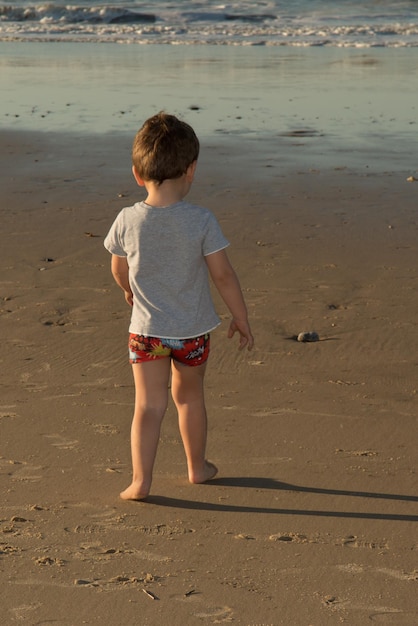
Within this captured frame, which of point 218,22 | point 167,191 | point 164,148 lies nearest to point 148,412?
point 167,191

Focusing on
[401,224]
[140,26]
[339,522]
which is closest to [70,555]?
[339,522]

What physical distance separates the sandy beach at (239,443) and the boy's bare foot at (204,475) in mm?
38

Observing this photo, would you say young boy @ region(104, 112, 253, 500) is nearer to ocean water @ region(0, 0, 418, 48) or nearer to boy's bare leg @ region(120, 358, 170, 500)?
boy's bare leg @ region(120, 358, 170, 500)

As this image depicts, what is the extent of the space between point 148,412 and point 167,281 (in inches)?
19.0

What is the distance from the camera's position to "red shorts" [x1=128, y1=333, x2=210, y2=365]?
3.43 m

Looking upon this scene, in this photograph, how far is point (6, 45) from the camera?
24891mm

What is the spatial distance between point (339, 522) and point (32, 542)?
1.01 meters

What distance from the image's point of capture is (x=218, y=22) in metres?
32.0

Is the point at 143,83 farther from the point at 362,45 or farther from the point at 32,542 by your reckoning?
the point at 32,542

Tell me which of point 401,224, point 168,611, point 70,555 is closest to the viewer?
point 168,611

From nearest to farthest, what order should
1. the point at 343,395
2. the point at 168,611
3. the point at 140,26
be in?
the point at 168,611, the point at 343,395, the point at 140,26

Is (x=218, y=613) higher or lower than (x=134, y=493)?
higher

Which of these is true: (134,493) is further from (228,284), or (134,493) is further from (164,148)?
(164,148)

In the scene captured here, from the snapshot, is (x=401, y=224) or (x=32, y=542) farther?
(x=401, y=224)
